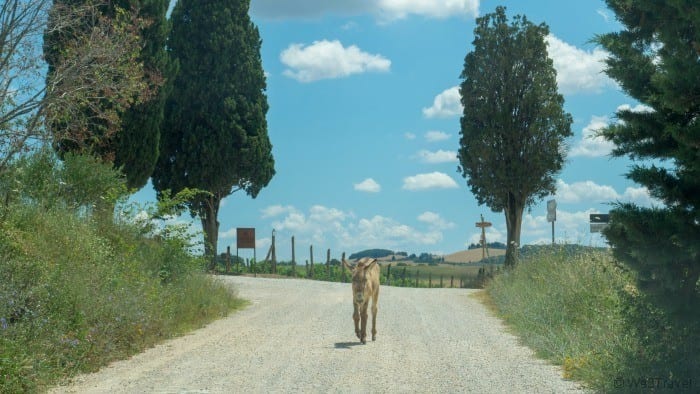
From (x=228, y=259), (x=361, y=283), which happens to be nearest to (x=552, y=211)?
(x=361, y=283)

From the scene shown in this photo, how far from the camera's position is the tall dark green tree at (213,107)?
4291 cm

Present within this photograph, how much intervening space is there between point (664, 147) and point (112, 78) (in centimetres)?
1584

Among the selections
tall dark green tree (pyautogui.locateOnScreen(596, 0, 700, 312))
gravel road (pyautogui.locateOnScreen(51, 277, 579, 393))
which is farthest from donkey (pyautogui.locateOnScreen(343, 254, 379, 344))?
tall dark green tree (pyautogui.locateOnScreen(596, 0, 700, 312))

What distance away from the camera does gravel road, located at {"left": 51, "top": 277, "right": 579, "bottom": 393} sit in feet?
35.3

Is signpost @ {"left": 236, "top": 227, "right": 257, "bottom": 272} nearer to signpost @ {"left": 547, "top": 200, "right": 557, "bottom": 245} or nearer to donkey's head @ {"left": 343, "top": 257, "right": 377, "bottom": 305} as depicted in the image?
signpost @ {"left": 547, "top": 200, "right": 557, "bottom": 245}

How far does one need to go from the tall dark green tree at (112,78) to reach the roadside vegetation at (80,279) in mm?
1592

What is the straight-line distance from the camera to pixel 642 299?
405 inches

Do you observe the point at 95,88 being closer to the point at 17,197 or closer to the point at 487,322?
the point at 17,197

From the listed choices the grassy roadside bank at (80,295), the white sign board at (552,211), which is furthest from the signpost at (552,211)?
the grassy roadside bank at (80,295)

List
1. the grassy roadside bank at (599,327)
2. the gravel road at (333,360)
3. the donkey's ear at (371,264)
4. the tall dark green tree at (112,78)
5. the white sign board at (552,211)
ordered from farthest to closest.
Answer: the white sign board at (552,211)
the tall dark green tree at (112,78)
the donkey's ear at (371,264)
the gravel road at (333,360)
the grassy roadside bank at (599,327)

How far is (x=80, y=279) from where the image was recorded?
14055 mm

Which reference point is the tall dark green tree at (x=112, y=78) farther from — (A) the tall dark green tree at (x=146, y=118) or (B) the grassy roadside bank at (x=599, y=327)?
(B) the grassy roadside bank at (x=599, y=327)

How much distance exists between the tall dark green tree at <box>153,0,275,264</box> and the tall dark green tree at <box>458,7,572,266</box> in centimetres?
1127

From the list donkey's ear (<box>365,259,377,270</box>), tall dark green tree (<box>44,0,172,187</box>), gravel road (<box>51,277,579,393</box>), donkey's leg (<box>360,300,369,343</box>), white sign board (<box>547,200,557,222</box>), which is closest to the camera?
gravel road (<box>51,277,579,393</box>)
